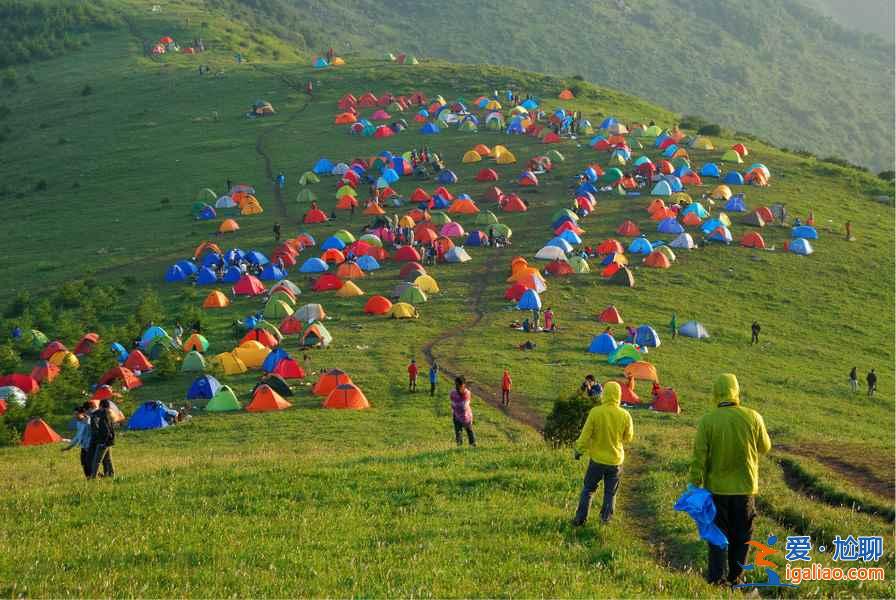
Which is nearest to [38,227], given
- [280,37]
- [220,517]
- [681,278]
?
[681,278]

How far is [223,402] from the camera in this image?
106 feet

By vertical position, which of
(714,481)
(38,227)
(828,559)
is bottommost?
(38,227)

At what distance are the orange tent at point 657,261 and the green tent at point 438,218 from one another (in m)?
12.1

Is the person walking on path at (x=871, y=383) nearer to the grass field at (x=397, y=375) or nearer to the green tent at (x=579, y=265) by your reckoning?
the grass field at (x=397, y=375)

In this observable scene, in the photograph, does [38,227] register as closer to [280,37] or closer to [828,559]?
[828,559]

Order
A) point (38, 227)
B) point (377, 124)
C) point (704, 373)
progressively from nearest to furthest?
1. point (704, 373)
2. point (38, 227)
3. point (377, 124)

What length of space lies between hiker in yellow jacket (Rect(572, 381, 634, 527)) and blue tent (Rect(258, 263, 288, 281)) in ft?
123

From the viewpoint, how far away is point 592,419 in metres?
12.5

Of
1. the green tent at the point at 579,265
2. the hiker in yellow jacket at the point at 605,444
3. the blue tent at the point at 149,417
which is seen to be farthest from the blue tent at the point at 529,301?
the hiker in yellow jacket at the point at 605,444

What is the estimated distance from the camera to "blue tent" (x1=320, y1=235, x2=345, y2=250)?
52.3 m

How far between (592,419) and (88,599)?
6.31m

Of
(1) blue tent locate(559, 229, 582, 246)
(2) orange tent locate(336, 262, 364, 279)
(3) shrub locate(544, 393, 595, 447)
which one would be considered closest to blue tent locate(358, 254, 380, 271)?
(2) orange tent locate(336, 262, 364, 279)

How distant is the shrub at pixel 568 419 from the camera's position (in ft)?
61.1

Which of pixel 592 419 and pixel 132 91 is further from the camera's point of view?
pixel 132 91
